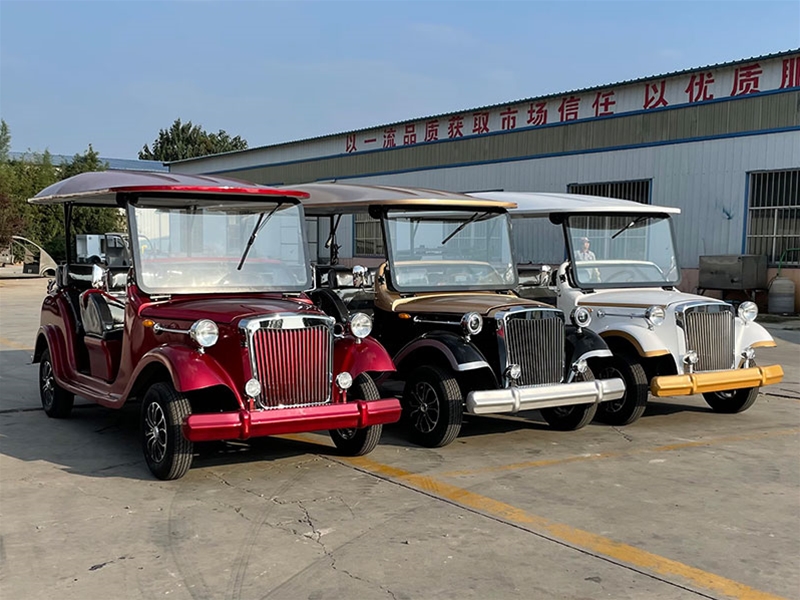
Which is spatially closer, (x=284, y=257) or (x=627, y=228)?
(x=284, y=257)

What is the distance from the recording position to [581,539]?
483 cm

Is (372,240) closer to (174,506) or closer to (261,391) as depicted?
(261,391)

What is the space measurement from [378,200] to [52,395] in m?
3.54

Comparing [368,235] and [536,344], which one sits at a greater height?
[368,235]

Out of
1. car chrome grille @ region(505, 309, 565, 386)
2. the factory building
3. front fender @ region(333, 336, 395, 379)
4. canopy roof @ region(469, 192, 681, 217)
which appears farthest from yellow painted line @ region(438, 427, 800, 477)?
the factory building

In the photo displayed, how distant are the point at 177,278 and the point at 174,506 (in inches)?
77.7

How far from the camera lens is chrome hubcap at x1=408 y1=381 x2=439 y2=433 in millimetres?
6867

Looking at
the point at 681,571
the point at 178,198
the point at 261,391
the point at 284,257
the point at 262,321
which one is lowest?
the point at 681,571

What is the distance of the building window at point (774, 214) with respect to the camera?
1830 centimetres

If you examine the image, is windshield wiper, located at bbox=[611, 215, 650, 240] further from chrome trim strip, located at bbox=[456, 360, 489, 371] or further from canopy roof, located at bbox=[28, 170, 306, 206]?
canopy roof, located at bbox=[28, 170, 306, 206]

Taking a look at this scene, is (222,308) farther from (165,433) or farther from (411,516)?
(411,516)

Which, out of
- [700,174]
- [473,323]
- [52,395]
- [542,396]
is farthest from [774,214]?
[52,395]

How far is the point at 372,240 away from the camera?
8.22m

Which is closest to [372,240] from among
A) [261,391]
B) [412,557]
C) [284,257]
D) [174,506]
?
[284,257]
